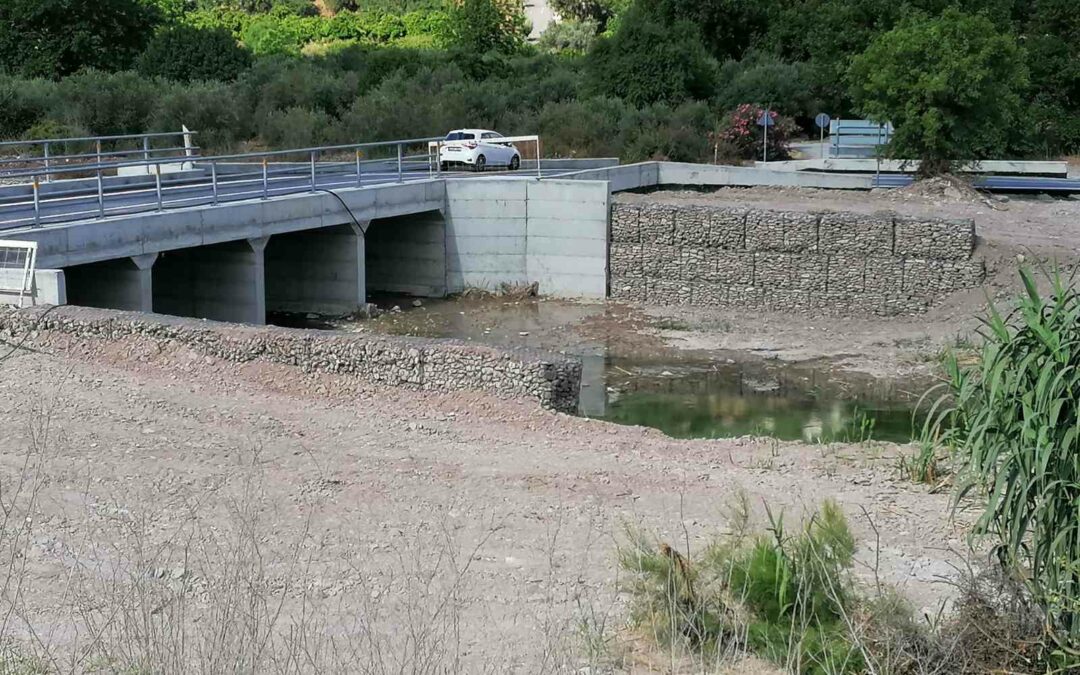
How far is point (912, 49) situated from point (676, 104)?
53.3ft

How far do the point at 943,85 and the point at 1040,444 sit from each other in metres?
29.8

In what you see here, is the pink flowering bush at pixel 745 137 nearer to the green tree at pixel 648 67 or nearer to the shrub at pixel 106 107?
the green tree at pixel 648 67

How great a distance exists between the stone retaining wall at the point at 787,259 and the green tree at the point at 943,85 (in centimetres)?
776

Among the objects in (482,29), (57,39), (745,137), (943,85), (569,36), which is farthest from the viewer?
(569,36)

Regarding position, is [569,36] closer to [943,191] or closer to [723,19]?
[723,19]

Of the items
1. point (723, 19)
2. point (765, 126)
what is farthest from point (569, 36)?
point (765, 126)

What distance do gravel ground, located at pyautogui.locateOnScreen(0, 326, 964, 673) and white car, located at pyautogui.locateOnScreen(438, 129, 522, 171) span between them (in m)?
20.6

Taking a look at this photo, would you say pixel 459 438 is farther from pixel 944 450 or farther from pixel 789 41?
pixel 789 41

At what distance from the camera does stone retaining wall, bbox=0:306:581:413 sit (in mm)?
17250

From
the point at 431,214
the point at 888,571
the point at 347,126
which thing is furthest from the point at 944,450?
the point at 347,126

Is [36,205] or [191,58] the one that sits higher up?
[191,58]

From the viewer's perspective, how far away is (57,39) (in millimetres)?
58125

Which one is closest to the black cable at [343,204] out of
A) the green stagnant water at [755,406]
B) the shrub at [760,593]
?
the green stagnant water at [755,406]

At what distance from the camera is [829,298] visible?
30188 millimetres
